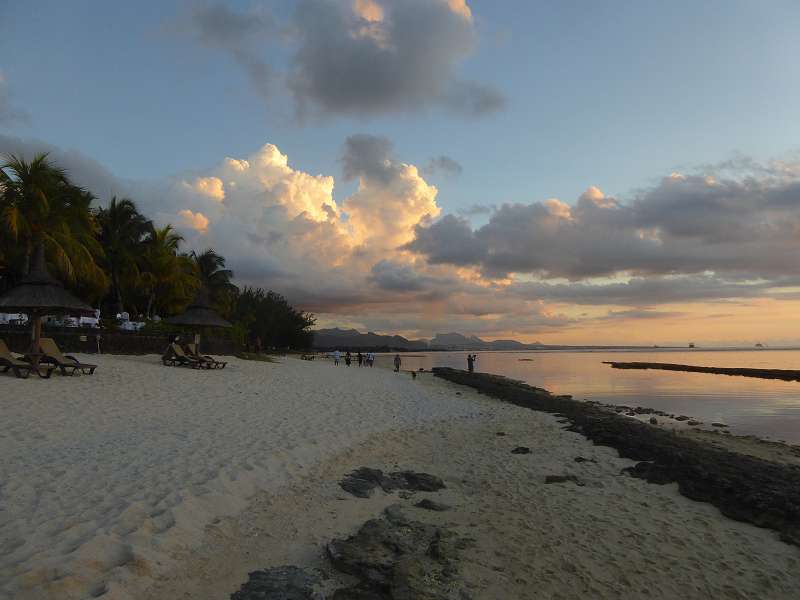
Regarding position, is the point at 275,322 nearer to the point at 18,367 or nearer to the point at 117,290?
the point at 117,290

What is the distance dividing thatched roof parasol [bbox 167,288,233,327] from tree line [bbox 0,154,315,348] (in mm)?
6202

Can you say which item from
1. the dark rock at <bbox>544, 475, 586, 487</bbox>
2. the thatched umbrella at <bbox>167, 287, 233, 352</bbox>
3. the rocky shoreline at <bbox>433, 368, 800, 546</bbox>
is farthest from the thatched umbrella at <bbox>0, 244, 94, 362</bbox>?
the rocky shoreline at <bbox>433, 368, 800, 546</bbox>

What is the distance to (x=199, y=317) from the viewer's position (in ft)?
69.7

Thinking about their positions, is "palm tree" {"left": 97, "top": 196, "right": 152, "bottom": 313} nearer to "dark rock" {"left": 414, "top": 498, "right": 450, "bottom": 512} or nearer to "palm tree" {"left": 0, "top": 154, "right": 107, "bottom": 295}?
"palm tree" {"left": 0, "top": 154, "right": 107, "bottom": 295}

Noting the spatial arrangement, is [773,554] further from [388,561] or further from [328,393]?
[328,393]

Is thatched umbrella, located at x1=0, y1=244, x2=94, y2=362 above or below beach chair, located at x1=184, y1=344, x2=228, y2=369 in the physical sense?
above

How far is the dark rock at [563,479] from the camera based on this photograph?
7164 mm

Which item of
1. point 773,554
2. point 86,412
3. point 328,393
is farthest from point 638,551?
point 328,393

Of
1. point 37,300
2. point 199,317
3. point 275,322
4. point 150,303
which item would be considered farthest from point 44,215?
point 275,322

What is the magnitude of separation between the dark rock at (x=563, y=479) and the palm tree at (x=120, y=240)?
33.6 metres

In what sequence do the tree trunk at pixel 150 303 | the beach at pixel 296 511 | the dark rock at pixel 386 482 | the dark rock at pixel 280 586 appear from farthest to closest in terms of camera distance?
the tree trunk at pixel 150 303
the dark rock at pixel 386 482
the beach at pixel 296 511
the dark rock at pixel 280 586

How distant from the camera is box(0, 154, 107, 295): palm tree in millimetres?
22000

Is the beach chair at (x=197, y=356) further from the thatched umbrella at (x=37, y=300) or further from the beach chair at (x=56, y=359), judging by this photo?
the thatched umbrella at (x=37, y=300)

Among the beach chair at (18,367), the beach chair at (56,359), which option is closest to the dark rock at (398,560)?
the beach chair at (18,367)
